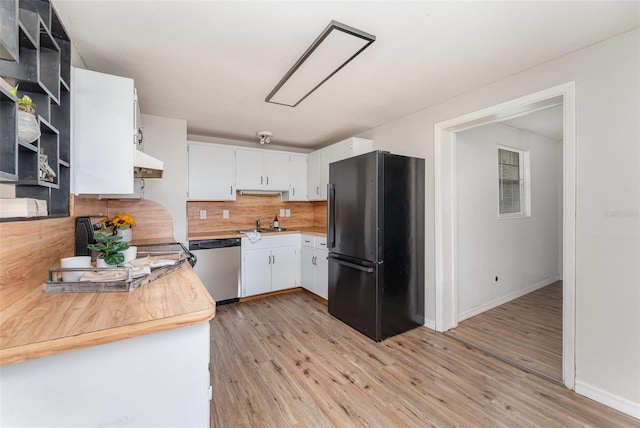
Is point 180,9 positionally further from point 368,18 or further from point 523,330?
point 523,330

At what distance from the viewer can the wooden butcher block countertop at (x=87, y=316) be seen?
77cm

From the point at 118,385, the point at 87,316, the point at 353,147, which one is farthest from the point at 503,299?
the point at 87,316

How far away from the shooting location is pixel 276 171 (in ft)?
13.7

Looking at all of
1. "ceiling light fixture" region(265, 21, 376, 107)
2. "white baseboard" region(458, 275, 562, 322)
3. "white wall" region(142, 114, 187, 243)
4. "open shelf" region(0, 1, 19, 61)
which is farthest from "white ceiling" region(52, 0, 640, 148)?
"white baseboard" region(458, 275, 562, 322)

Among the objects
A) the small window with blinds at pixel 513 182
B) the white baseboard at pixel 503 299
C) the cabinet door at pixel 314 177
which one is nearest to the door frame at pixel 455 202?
the white baseboard at pixel 503 299

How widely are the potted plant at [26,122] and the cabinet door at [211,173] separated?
2434 mm

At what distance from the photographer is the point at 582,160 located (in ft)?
6.02

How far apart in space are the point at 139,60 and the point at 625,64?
10.3ft

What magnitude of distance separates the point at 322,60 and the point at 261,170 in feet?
7.75

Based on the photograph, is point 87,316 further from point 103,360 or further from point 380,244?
point 380,244

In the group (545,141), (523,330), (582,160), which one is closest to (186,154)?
(582,160)

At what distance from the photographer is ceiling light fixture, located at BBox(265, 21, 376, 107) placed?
5.30 feet

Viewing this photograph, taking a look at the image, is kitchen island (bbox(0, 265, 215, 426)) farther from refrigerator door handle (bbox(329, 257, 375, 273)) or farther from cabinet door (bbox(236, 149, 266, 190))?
cabinet door (bbox(236, 149, 266, 190))

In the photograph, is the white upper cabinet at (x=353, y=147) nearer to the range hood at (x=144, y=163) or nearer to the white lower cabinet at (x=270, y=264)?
the white lower cabinet at (x=270, y=264)
